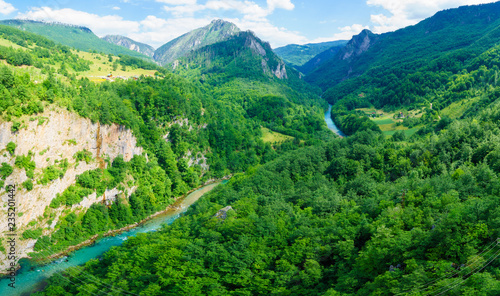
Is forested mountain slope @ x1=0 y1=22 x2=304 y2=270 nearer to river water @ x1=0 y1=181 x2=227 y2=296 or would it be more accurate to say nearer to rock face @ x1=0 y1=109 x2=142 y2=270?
rock face @ x1=0 y1=109 x2=142 y2=270

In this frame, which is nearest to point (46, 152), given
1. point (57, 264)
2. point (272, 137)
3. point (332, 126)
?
point (57, 264)

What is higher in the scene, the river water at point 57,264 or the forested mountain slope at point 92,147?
the forested mountain slope at point 92,147

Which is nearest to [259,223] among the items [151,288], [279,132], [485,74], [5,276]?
[151,288]

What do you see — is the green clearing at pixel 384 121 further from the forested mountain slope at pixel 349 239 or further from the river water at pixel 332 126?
the forested mountain slope at pixel 349 239

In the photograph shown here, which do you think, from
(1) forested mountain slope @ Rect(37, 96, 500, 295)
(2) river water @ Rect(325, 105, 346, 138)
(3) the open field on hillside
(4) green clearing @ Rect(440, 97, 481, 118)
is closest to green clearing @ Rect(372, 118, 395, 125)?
(3) the open field on hillside

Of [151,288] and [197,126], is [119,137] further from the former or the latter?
[151,288]

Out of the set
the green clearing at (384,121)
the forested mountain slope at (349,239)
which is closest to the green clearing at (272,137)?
the green clearing at (384,121)
